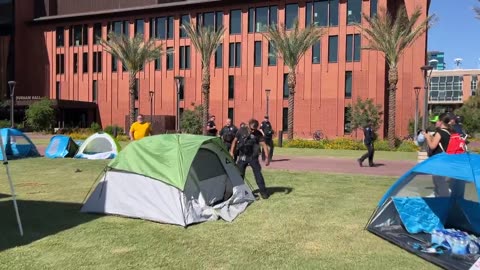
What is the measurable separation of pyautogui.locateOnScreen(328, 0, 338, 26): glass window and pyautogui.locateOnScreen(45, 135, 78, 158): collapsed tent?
2683cm

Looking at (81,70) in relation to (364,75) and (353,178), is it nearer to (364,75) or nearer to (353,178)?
(364,75)

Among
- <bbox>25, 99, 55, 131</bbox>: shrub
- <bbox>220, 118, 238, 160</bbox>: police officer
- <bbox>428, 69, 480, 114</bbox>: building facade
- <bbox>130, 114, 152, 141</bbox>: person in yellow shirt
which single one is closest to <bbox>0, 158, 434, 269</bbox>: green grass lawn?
<bbox>130, 114, 152, 141</bbox>: person in yellow shirt

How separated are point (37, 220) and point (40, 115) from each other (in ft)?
122

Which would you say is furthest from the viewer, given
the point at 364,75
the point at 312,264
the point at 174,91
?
the point at 174,91

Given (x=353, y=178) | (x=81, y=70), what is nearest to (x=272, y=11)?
(x=81, y=70)

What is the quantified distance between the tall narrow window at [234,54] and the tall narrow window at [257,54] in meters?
1.61

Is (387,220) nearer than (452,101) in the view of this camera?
Yes

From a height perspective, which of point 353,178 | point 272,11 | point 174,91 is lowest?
point 353,178

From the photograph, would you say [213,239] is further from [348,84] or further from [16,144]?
[348,84]

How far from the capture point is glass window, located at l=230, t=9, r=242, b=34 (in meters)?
42.2

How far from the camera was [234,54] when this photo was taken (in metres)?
42.3

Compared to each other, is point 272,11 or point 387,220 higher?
point 272,11

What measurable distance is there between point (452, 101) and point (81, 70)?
2825 inches

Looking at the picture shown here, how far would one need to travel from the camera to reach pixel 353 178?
12.6 meters
